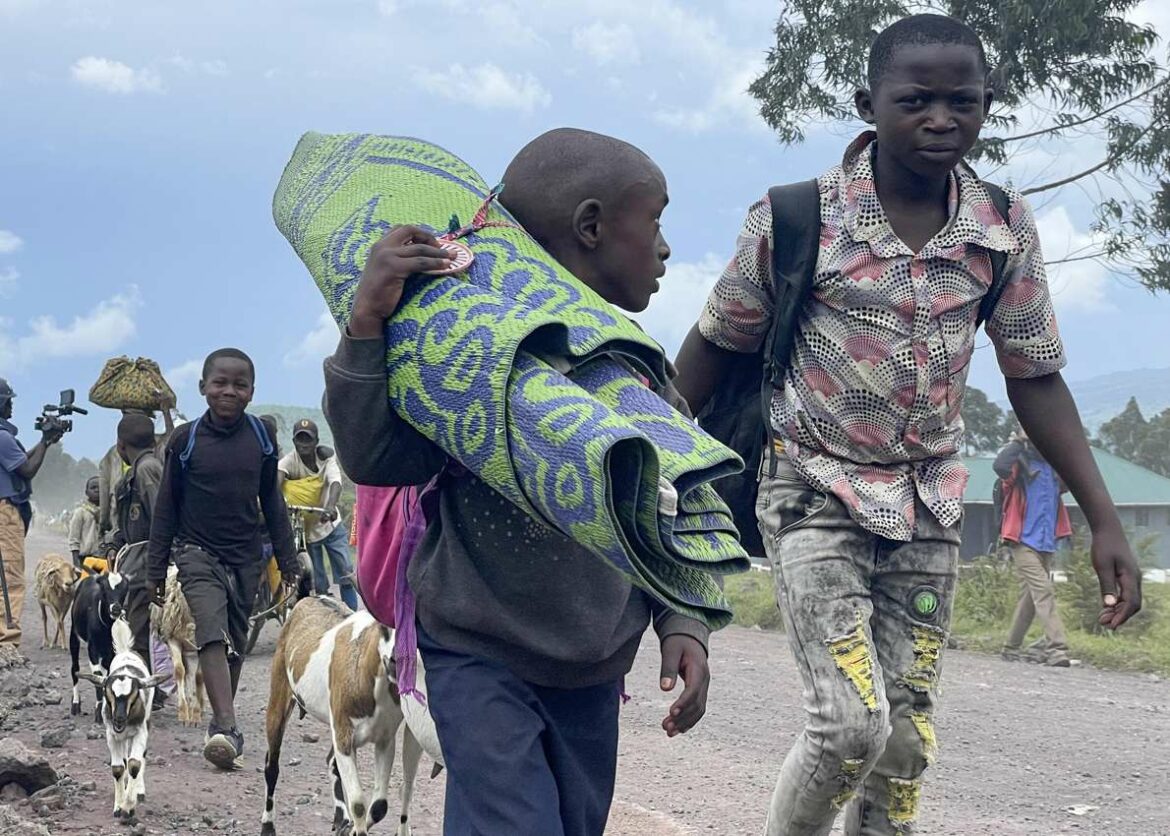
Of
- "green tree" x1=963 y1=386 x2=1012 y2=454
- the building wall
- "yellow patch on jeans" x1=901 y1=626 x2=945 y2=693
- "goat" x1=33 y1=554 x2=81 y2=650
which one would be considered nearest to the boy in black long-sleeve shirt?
"yellow patch on jeans" x1=901 y1=626 x2=945 y2=693

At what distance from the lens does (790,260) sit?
4.17 meters

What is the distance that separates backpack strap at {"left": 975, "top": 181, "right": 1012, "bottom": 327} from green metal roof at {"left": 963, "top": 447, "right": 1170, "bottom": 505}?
36.6 m

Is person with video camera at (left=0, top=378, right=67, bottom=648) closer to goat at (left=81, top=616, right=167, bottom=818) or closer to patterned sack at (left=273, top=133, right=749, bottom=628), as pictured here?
goat at (left=81, top=616, right=167, bottom=818)

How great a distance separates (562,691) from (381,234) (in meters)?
0.96

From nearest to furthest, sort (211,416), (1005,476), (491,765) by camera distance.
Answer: (491,765) → (211,416) → (1005,476)

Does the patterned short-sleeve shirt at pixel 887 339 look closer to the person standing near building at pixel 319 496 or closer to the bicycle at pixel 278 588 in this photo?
the bicycle at pixel 278 588

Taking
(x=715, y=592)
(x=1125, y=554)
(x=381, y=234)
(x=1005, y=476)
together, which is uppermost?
(x=1005, y=476)

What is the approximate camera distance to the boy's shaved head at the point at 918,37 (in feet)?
13.5

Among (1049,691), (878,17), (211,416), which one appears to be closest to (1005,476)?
(1049,691)

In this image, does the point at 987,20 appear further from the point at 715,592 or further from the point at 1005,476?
the point at 715,592

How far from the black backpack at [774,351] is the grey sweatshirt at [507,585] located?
4.17 ft

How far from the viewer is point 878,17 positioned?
18.2 meters

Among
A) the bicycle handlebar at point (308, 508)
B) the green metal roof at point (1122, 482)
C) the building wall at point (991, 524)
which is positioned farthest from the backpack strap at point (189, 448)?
the green metal roof at point (1122, 482)

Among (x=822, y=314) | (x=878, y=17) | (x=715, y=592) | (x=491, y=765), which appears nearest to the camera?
(x=715, y=592)
